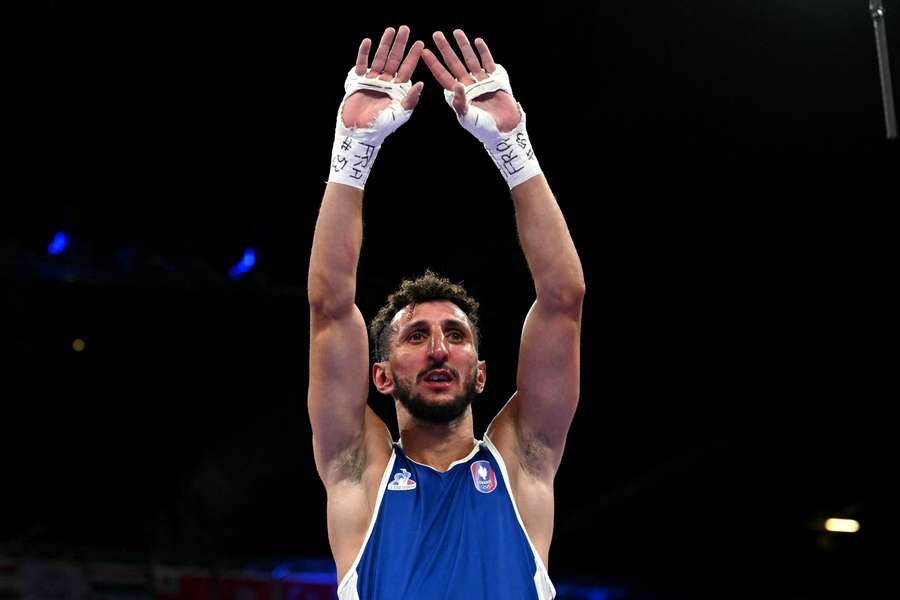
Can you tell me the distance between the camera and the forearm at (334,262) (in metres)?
3.71

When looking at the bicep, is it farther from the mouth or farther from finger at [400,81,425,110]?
finger at [400,81,425,110]

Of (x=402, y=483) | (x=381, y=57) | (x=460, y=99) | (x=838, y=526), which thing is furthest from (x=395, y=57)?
(x=838, y=526)

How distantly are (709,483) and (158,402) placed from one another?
6366 mm

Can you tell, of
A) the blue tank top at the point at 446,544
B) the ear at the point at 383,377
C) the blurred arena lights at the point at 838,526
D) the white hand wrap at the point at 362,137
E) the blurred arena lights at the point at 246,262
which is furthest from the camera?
→ the blurred arena lights at the point at 838,526

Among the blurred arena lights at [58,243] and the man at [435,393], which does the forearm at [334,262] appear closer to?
the man at [435,393]

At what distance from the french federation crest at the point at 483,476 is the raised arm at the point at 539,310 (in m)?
0.13

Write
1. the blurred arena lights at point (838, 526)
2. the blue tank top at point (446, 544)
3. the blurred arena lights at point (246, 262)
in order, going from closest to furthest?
the blue tank top at point (446, 544), the blurred arena lights at point (246, 262), the blurred arena lights at point (838, 526)

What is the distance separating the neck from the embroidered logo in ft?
0.47

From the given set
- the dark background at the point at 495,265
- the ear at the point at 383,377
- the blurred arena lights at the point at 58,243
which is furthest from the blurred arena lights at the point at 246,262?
the ear at the point at 383,377

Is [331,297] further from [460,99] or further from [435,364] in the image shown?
[460,99]

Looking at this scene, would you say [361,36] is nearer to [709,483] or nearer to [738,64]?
[738,64]

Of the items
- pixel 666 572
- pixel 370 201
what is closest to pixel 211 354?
pixel 370 201

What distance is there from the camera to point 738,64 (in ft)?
26.2

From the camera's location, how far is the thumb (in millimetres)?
3875
